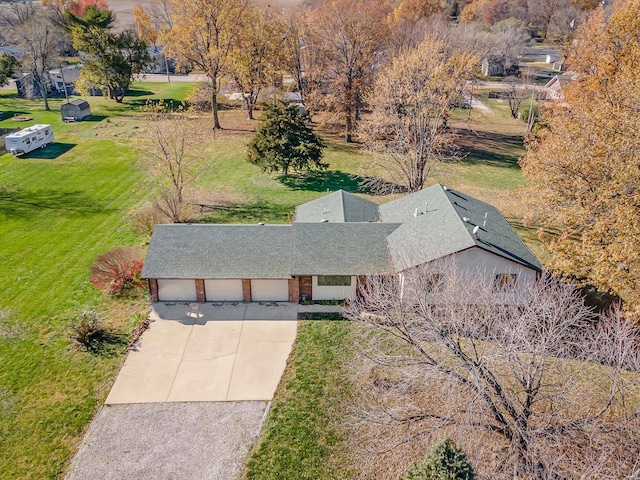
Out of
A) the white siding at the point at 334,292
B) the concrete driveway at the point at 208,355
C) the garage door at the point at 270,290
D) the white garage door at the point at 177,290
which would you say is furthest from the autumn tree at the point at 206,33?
the concrete driveway at the point at 208,355

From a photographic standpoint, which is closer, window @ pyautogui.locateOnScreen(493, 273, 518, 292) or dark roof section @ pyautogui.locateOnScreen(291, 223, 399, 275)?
window @ pyautogui.locateOnScreen(493, 273, 518, 292)

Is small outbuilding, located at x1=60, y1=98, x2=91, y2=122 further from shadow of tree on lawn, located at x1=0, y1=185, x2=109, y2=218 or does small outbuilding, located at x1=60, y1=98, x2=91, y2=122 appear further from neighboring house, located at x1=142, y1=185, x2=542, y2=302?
neighboring house, located at x1=142, y1=185, x2=542, y2=302

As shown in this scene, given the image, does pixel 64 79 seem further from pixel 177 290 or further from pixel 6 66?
pixel 177 290

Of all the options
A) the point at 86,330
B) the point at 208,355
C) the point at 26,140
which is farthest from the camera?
the point at 26,140

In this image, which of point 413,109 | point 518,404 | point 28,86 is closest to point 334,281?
point 518,404

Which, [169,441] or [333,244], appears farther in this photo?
[333,244]

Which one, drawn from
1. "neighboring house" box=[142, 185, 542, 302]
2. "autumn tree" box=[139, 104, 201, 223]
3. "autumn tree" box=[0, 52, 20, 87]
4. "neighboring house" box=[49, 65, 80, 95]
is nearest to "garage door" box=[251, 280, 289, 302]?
"neighboring house" box=[142, 185, 542, 302]
